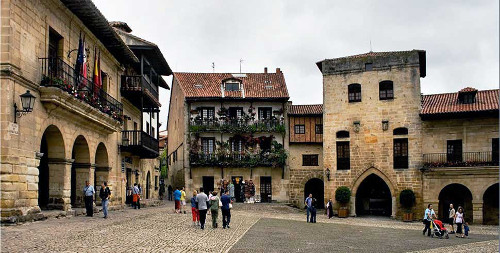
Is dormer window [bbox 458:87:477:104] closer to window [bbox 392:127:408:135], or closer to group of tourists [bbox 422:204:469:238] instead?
window [bbox 392:127:408:135]

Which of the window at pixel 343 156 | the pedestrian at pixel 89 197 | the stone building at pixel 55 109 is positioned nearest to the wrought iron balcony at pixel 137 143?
the stone building at pixel 55 109

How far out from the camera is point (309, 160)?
140ft

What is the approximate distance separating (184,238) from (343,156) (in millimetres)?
22571

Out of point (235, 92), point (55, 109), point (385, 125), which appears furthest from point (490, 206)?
point (55, 109)

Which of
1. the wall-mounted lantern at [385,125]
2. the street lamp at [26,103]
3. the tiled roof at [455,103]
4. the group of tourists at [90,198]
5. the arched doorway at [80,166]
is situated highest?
the tiled roof at [455,103]

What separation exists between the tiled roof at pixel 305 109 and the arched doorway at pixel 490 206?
13305mm

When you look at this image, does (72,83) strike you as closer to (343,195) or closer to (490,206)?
(343,195)

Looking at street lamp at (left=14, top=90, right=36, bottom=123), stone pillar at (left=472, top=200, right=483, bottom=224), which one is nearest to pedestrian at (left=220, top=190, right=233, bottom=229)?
street lamp at (left=14, top=90, right=36, bottom=123)

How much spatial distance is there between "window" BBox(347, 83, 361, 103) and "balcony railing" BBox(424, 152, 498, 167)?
5.98 meters

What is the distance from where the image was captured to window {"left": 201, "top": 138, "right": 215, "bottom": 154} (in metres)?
42.1

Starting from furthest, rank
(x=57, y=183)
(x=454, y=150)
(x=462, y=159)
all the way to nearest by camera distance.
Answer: (x=454, y=150) → (x=462, y=159) → (x=57, y=183)

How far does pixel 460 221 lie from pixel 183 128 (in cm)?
2388

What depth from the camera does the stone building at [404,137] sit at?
113 feet

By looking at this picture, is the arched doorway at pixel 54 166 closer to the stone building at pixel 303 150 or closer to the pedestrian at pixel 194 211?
the pedestrian at pixel 194 211
